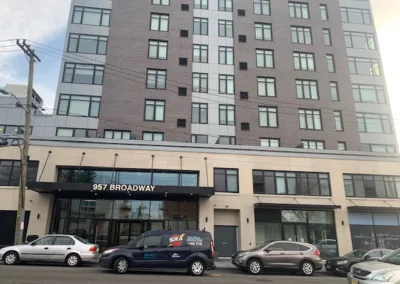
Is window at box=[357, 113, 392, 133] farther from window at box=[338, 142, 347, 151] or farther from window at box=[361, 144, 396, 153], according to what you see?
window at box=[338, 142, 347, 151]

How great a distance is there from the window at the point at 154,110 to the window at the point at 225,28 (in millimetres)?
10625

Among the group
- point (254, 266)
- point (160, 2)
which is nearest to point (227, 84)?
point (160, 2)

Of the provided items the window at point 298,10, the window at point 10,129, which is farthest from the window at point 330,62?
the window at point 10,129

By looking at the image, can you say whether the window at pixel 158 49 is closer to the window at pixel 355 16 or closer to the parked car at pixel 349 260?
the window at pixel 355 16

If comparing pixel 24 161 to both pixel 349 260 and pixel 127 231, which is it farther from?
pixel 349 260

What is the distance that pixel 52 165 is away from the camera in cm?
2323

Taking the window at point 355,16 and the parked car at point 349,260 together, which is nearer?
the parked car at point 349,260

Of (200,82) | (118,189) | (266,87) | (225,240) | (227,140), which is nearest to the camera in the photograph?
(118,189)

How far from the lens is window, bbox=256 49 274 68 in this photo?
107ft

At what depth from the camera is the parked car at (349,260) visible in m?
16.8

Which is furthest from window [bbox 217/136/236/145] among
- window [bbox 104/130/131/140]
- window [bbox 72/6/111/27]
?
window [bbox 72/6/111/27]

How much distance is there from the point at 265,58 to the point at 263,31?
3519 millimetres

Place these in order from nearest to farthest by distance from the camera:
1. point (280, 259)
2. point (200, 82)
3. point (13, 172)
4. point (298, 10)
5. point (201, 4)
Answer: point (280, 259), point (13, 172), point (200, 82), point (201, 4), point (298, 10)

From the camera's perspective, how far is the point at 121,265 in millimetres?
14023
